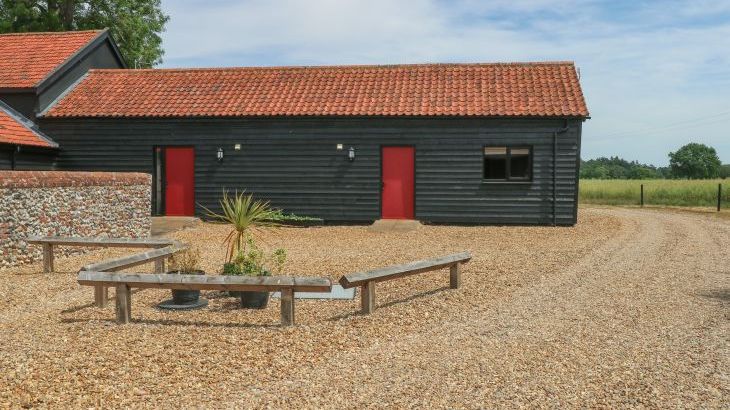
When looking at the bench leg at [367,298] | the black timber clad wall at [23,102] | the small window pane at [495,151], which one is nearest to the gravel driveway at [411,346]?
the bench leg at [367,298]

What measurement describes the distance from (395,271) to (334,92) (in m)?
12.7

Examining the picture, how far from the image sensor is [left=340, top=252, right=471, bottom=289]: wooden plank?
7379 millimetres

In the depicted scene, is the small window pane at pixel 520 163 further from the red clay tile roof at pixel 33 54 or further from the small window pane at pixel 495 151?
the red clay tile roof at pixel 33 54

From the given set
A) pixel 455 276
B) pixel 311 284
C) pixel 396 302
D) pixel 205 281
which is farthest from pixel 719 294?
pixel 205 281

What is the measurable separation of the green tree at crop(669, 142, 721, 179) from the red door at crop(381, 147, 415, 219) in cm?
9659

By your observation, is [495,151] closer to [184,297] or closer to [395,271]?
[395,271]

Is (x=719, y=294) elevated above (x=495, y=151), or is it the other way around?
(x=495, y=151)

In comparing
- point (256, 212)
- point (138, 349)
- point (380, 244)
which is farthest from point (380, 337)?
point (380, 244)

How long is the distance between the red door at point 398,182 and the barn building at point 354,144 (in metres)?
A: 0.03

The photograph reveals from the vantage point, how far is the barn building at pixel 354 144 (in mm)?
18344

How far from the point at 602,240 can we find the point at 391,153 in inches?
257

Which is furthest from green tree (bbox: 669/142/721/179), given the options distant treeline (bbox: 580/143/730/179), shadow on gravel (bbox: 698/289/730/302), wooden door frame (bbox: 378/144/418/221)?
shadow on gravel (bbox: 698/289/730/302)

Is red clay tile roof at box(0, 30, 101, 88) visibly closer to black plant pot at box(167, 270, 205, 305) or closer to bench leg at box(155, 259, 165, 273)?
bench leg at box(155, 259, 165, 273)

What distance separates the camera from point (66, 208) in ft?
40.8
